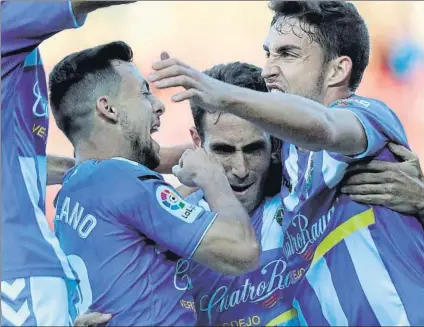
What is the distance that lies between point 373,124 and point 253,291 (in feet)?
2.68

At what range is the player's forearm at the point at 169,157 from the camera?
337 centimetres

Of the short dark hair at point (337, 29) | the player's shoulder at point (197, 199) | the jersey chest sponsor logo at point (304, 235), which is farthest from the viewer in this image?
the player's shoulder at point (197, 199)

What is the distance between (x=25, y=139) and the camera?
2512 millimetres

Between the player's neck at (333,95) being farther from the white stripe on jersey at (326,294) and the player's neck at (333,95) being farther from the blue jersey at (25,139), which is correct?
the blue jersey at (25,139)

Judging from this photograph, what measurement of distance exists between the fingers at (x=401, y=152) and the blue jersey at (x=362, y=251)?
16mm

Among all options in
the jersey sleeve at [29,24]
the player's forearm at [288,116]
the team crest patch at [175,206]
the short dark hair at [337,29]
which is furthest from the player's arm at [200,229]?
the short dark hair at [337,29]

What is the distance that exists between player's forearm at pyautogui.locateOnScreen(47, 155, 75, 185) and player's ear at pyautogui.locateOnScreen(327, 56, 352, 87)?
1.20 meters

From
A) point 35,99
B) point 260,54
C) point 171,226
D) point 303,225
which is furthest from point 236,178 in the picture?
point 260,54

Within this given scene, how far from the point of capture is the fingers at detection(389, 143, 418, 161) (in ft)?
8.10

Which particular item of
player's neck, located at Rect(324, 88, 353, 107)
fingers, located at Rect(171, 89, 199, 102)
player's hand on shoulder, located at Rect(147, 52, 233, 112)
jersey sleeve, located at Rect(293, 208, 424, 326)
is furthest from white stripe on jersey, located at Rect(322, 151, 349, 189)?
fingers, located at Rect(171, 89, 199, 102)

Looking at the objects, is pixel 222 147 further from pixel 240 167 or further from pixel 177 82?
pixel 177 82

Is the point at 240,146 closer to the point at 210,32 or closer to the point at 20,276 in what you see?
the point at 20,276

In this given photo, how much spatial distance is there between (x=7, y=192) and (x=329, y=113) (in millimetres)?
1019

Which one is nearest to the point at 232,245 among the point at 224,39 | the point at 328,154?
the point at 328,154
